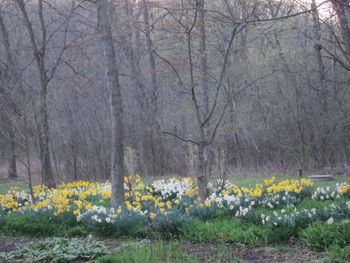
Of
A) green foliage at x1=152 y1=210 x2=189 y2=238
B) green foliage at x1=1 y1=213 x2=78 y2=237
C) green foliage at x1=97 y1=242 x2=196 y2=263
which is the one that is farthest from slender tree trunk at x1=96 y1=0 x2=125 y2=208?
green foliage at x1=97 y1=242 x2=196 y2=263

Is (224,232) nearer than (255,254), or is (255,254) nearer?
(255,254)

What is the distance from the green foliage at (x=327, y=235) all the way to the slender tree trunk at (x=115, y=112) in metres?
4.23

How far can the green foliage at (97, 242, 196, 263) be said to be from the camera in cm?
575

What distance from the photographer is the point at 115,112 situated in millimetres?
9414

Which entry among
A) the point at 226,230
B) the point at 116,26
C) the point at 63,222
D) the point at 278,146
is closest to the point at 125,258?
the point at 226,230

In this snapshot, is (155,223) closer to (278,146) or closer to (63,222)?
(63,222)

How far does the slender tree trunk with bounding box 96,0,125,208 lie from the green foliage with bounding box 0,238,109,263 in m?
2.30

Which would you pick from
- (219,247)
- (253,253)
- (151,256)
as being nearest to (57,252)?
(151,256)

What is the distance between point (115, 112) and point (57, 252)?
11.2ft

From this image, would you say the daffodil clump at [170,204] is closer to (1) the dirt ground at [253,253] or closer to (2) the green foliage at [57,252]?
(1) the dirt ground at [253,253]

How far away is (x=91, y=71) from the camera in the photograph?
2302 centimetres

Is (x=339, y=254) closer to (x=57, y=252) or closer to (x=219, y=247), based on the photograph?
(x=219, y=247)

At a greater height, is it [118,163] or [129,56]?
[129,56]

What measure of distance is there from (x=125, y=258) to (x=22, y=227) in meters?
4.15
